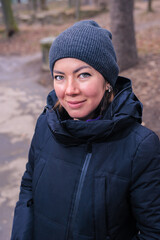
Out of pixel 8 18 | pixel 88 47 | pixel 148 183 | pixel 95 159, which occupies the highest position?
pixel 8 18

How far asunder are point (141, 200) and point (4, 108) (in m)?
4.95

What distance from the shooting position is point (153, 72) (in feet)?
18.5

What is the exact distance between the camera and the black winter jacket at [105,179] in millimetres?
1306

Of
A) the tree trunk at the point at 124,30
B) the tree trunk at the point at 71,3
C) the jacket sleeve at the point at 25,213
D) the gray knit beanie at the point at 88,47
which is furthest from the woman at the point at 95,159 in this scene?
the tree trunk at the point at 71,3

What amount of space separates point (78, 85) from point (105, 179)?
543mm

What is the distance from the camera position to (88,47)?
53.7 inches

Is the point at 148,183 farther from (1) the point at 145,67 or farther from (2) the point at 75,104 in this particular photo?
(1) the point at 145,67

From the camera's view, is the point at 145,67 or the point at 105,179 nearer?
the point at 105,179

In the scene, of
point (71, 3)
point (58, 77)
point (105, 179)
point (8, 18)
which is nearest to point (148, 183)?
point (105, 179)

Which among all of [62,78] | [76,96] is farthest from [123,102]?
[62,78]

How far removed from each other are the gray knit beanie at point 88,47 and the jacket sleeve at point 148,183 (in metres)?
0.48

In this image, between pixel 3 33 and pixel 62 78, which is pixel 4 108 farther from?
pixel 3 33

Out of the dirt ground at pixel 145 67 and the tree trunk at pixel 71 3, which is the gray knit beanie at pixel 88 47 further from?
the tree trunk at pixel 71 3

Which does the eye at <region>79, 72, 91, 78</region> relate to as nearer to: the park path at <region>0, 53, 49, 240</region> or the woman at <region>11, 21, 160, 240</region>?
the woman at <region>11, 21, 160, 240</region>
